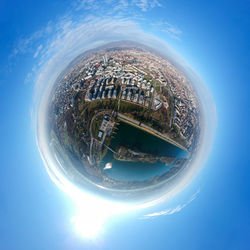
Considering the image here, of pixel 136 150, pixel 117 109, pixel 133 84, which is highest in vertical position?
pixel 133 84

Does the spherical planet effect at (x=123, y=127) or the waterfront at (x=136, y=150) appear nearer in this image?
the spherical planet effect at (x=123, y=127)

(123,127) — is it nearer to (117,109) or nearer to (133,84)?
(117,109)

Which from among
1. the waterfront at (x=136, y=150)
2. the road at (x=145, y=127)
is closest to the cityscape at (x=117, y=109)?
the road at (x=145, y=127)

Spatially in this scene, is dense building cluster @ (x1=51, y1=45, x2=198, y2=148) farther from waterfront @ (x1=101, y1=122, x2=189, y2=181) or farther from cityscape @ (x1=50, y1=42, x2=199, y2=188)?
waterfront @ (x1=101, y1=122, x2=189, y2=181)

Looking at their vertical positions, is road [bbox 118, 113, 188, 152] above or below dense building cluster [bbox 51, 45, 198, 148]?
below

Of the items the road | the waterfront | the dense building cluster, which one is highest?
the dense building cluster

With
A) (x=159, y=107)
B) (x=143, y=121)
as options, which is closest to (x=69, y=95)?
(x=143, y=121)

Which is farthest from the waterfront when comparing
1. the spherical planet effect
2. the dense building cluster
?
the dense building cluster

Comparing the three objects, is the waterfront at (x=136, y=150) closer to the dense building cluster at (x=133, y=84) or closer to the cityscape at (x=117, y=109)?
the cityscape at (x=117, y=109)

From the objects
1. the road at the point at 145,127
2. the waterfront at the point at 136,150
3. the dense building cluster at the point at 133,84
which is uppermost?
the dense building cluster at the point at 133,84

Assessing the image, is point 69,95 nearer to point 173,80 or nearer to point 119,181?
point 119,181

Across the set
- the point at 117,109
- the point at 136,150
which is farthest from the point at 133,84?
the point at 136,150

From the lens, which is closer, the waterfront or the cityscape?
the cityscape
